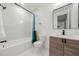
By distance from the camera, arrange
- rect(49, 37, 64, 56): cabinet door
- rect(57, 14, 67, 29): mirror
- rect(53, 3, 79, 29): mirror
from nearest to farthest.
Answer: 1. rect(49, 37, 64, 56): cabinet door
2. rect(53, 3, 79, 29): mirror
3. rect(57, 14, 67, 29): mirror

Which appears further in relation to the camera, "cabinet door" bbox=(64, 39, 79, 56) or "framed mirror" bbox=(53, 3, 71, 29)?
"framed mirror" bbox=(53, 3, 71, 29)

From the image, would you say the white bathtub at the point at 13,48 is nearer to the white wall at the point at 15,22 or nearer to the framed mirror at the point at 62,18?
the white wall at the point at 15,22

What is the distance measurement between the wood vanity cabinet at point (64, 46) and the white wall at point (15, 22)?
171cm

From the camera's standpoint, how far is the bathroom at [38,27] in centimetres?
175

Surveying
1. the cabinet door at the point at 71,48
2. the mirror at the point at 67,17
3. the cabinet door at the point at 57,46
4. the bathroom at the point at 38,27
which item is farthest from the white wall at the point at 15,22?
the cabinet door at the point at 71,48

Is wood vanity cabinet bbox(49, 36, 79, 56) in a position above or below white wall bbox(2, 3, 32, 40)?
below

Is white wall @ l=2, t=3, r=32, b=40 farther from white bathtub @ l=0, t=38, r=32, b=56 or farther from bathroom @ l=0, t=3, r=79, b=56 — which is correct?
white bathtub @ l=0, t=38, r=32, b=56

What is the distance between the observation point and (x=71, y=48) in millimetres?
1201

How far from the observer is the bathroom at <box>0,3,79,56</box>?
1751 millimetres

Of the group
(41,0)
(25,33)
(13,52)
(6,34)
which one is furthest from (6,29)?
(41,0)

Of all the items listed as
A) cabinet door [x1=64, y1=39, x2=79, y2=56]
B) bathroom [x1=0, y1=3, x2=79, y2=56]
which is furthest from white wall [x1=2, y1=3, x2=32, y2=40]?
cabinet door [x1=64, y1=39, x2=79, y2=56]

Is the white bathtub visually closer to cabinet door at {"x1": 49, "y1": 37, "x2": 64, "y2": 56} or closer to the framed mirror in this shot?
cabinet door at {"x1": 49, "y1": 37, "x2": 64, "y2": 56}

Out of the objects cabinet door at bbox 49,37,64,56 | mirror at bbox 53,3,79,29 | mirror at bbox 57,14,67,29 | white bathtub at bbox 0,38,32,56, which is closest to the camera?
cabinet door at bbox 49,37,64,56

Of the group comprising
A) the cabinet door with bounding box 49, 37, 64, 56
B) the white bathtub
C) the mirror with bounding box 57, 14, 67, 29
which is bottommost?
the white bathtub
